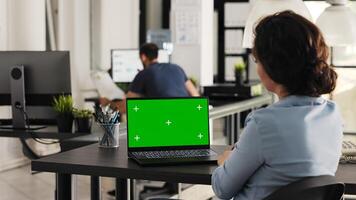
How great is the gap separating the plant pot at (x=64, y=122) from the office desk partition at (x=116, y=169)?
1167 mm

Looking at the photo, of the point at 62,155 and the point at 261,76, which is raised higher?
the point at 261,76

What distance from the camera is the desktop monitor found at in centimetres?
408

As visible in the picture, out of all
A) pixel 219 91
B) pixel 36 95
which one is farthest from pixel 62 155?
pixel 219 91

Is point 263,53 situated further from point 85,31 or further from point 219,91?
point 85,31

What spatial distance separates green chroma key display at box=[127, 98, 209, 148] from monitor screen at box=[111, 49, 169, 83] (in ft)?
14.5

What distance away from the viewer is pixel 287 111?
75.9 inches

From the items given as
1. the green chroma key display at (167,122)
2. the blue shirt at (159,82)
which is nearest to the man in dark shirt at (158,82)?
the blue shirt at (159,82)

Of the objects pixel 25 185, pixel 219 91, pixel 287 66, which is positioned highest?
pixel 287 66

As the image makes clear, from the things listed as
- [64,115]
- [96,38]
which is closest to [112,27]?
[96,38]

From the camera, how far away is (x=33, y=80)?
4.13m

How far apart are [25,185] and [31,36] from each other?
64.7 inches

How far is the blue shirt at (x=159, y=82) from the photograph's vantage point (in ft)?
17.9

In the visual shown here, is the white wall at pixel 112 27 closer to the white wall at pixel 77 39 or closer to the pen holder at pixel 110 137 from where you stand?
the white wall at pixel 77 39

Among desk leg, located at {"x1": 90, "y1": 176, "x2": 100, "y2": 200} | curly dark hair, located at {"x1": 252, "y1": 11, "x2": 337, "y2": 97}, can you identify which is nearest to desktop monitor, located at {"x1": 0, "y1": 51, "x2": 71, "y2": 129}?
desk leg, located at {"x1": 90, "y1": 176, "x2": 100, "y2": 200}
